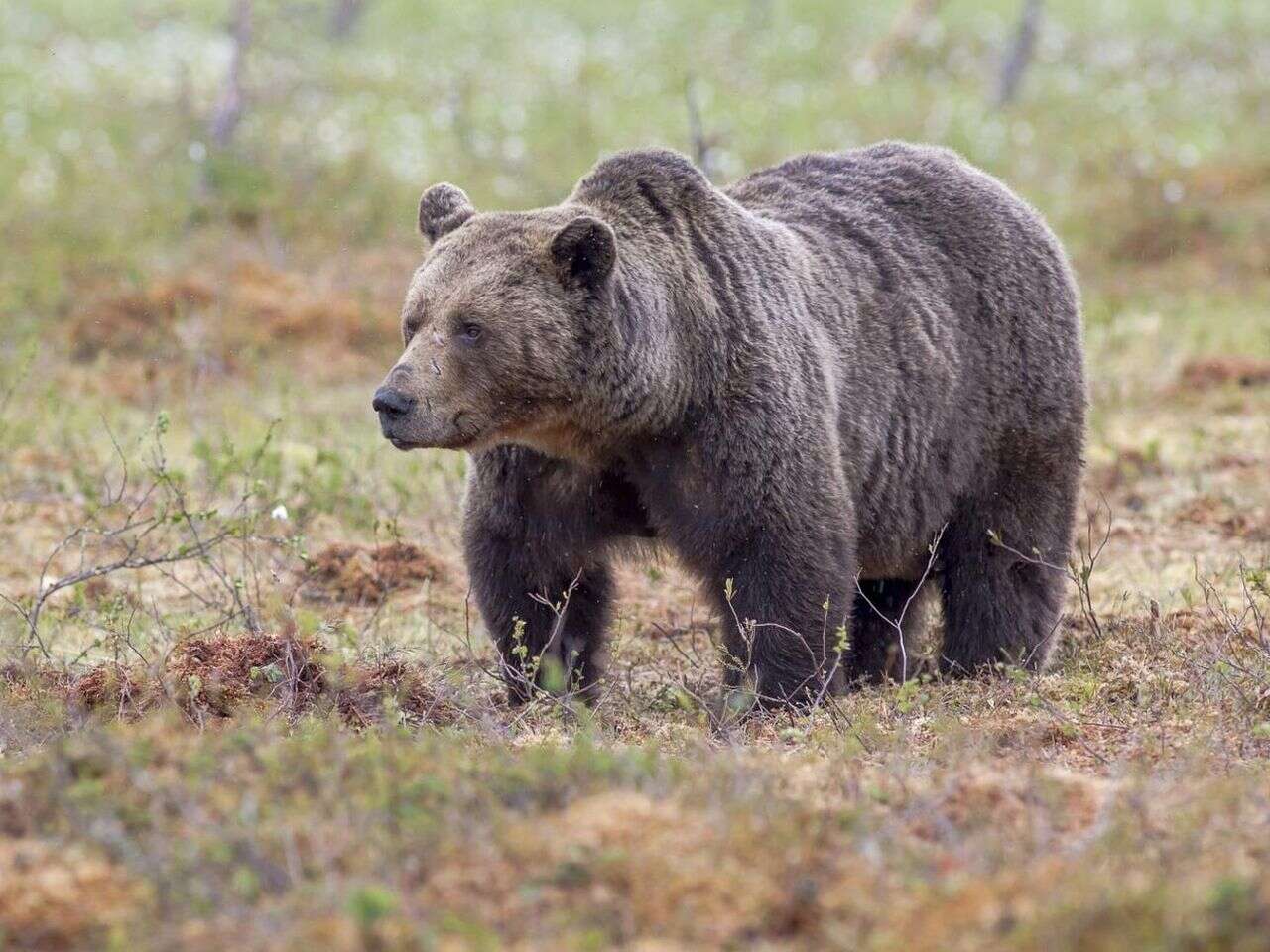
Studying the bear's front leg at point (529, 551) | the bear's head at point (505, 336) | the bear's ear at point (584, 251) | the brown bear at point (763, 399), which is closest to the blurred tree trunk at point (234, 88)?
the brown bear at point (763, 399)

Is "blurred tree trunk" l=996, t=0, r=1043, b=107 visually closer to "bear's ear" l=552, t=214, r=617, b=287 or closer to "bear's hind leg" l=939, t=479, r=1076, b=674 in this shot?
"bear's hind leg" l=939, t=479, r=1076, b=674

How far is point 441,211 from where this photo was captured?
256 inches

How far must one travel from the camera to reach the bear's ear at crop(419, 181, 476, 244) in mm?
6426

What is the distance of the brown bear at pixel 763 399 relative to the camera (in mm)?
5961

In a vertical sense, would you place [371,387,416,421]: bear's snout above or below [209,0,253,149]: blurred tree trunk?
below

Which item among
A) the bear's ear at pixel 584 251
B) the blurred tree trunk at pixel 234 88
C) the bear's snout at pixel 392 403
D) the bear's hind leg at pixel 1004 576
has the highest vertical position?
the blurred tree trunk at pixel 234 88

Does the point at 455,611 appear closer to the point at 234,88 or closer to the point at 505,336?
the point at 505,336

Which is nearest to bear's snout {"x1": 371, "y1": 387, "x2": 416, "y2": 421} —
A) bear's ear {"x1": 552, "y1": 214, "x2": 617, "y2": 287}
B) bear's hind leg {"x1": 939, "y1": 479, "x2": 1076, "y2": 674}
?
bear's ear {"x1": 552, "y1": 214, "x2": 617, "y2": 287}

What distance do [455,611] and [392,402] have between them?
108 inches

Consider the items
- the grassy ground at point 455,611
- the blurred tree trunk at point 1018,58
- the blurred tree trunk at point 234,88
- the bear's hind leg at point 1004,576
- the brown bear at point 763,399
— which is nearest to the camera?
the grassy ground at point 455,611

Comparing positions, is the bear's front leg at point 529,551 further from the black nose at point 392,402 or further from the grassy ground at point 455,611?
the black nose at point 392,402

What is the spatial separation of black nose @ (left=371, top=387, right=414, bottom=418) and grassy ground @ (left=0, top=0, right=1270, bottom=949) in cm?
79

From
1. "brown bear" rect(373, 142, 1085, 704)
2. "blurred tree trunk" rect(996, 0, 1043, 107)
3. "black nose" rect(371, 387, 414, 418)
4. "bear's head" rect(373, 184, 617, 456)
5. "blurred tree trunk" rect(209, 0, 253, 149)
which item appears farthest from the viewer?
"blurred tree trunk" rect(996, 0, 1043, 107)

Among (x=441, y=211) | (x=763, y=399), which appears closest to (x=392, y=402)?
(x=441, y=211)
